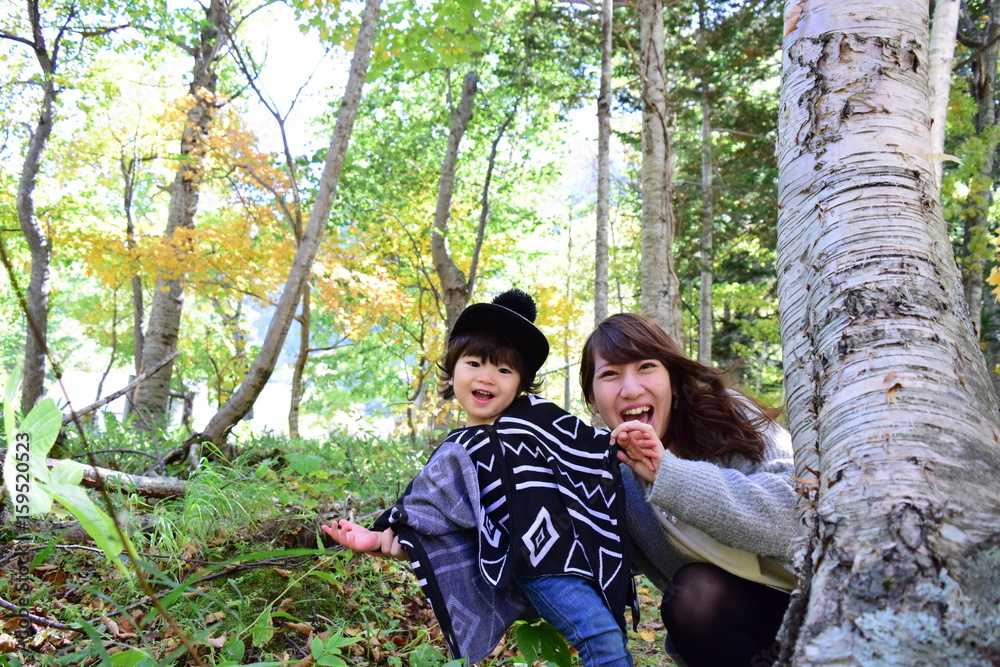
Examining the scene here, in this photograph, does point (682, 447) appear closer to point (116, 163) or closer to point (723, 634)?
point (723, 634)

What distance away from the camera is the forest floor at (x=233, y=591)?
6.75ft

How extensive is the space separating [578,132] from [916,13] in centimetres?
1406

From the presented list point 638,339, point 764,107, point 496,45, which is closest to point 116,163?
point 496,45

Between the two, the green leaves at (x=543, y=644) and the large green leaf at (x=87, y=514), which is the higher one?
the large green leaf at (x=87, y=514)

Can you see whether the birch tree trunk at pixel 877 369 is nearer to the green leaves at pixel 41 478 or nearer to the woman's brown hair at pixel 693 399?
the woman's brown hair at pixel 693 399

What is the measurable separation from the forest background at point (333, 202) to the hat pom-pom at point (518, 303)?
1.19m

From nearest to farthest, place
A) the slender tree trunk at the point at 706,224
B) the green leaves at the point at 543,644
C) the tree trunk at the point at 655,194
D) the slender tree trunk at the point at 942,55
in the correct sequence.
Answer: the green leaves at the point at 543,644 → the slender tree trunk at the point at 942,55 → the tree trunk at the point at 655,194 → the slender tree trunk at the point at 706,224

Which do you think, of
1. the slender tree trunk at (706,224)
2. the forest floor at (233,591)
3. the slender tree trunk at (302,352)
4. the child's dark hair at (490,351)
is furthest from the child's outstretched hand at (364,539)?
the slender tree trunk at (706,224)

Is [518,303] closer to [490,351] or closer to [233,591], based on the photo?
[490,351]

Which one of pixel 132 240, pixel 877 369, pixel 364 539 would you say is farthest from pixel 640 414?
pixel 132 240

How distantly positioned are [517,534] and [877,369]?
1048 mm

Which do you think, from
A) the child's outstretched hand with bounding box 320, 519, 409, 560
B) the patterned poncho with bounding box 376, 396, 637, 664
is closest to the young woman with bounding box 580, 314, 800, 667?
the patterned poncho with bounding box 376, 396, 637, 664

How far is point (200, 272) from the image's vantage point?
8164 millimetres

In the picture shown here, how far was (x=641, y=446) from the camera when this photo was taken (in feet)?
5.77
